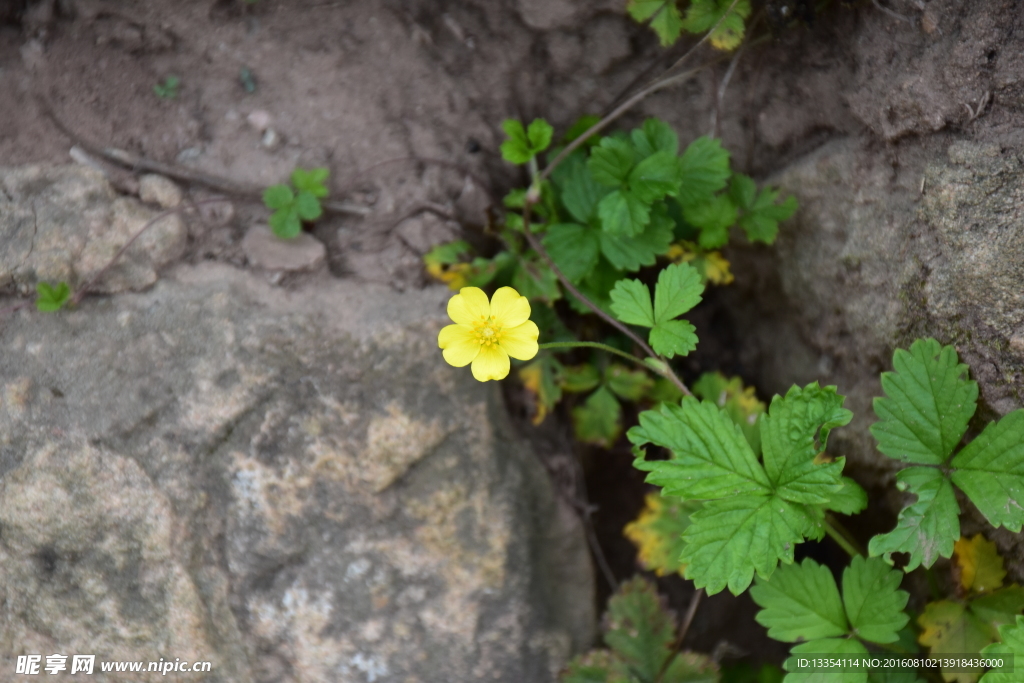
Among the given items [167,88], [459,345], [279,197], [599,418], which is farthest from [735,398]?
[167,88]

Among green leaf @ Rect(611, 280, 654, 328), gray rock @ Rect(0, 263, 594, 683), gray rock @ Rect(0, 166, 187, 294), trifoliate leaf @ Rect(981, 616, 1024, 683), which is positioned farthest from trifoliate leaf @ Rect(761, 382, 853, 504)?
gray rock @ Rect(0, 166, 187, 294)

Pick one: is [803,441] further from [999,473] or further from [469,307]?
[469,307]

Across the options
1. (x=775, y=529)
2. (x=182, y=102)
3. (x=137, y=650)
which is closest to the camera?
(x=775, y=529)

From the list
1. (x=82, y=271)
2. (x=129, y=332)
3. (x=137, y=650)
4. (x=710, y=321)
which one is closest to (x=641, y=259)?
(x=710, y=321)

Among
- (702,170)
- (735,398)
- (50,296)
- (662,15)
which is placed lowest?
(50,296)

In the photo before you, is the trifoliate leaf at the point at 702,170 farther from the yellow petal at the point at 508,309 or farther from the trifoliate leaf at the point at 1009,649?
the trifoliate leaf at the point at 1009,649

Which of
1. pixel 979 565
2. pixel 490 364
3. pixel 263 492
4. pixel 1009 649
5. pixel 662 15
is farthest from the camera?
pixel 662 15

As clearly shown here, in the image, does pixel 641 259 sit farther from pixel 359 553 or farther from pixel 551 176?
pixel 359 553
